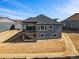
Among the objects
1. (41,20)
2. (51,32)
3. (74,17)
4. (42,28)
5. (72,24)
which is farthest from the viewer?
(74,17)

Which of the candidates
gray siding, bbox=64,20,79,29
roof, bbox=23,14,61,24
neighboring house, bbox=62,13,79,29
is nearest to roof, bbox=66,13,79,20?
neighboring house, bbox=62,13,79,29

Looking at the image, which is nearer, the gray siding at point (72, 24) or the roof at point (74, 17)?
the gray siding at point (72, 24)

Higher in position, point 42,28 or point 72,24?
point 72,24

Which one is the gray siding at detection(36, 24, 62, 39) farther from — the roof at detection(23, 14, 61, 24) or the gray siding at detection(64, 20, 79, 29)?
the gray siding at detection(64, 20, 79, 29)

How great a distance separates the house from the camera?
54.9m

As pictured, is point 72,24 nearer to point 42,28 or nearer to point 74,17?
point 74,17

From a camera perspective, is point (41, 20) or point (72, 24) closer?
point (41, 20)

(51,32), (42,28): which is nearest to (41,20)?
(42,28)

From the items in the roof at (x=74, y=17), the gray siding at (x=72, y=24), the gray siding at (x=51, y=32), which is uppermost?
the roof at (x=74, y=17)

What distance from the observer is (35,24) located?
182ft

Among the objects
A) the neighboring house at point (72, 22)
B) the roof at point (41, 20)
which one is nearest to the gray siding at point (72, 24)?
the neighboring house at point (72, 22)

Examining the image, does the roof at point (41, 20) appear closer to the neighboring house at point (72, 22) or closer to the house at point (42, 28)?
the house at point (42, 28)

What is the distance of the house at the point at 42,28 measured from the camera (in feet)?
180

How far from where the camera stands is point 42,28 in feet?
185
